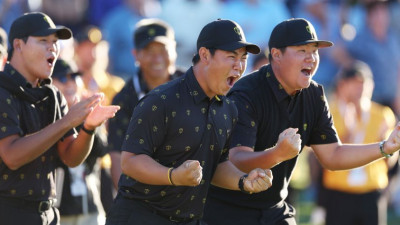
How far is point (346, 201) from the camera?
10.9m

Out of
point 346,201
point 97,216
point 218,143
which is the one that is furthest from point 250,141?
point 346,201

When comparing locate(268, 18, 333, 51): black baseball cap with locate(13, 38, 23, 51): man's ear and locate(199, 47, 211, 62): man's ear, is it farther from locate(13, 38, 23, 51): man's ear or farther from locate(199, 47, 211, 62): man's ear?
locate(13, 38, 23, 51): man's ear

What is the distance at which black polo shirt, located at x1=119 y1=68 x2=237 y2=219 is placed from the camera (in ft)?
21.0

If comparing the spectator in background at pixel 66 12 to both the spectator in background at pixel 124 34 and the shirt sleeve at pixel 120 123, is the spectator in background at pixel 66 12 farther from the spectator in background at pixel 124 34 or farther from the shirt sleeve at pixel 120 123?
the shirt sleeve at pixel 120 123

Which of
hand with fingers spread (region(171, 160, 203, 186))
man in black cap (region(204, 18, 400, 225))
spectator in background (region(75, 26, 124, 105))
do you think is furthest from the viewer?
spectator in background (region(75, 26, 124, 105))

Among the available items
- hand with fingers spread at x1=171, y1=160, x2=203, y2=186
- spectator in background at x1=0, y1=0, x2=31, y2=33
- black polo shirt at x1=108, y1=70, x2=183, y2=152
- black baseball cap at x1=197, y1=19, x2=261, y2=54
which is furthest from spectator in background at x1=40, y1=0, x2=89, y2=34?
hand with fingers spread at x1=171, y1=160, x2=203, y2=186

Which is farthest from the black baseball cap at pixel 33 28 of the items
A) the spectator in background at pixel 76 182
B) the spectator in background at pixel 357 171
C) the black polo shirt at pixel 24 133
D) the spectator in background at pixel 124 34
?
the spectator in background at pixel 124 34

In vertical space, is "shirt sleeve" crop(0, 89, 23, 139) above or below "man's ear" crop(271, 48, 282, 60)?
below

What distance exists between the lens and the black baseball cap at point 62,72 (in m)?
8.88

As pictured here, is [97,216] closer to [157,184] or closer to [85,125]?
[85,125]

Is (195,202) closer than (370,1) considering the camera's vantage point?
Yes

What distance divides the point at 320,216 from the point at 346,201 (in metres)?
0.98

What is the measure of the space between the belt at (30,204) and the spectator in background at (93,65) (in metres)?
3.92

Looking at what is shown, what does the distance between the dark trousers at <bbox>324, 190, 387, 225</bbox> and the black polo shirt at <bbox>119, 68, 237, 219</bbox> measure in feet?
14.2
